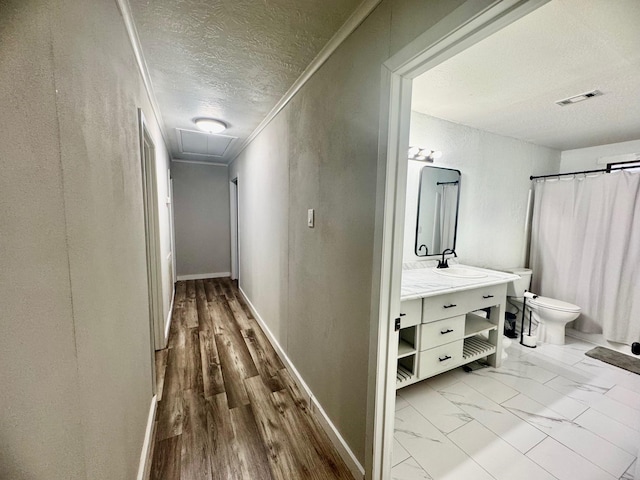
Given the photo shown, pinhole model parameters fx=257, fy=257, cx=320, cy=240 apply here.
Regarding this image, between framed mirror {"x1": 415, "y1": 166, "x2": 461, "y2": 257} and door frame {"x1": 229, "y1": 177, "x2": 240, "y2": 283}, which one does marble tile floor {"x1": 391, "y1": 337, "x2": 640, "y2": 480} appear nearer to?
framed mirror {"x1": 415, "y1": 166, "x2": 461, "y2": 257}

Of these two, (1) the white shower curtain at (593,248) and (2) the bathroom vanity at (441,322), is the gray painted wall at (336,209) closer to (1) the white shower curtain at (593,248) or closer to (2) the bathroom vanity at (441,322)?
(2) the bathroom vanity at (441,322)

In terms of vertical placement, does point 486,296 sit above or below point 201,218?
below

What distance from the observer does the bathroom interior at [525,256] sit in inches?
58.9

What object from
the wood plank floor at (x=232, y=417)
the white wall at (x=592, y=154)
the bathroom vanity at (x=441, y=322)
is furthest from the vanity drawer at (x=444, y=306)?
the white wall at (x=592, y=154)

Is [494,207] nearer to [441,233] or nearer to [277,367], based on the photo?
[441,233]

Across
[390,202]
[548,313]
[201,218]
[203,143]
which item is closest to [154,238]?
[203,143]

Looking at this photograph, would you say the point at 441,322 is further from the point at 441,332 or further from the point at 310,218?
the point at 310,218

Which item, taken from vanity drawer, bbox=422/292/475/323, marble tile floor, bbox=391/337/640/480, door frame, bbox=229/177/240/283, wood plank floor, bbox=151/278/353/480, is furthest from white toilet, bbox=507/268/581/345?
door frame, bbox=229/177/240/283

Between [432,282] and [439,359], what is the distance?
1.86 ft

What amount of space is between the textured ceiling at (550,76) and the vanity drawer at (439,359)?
76.8 inches

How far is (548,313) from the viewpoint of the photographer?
9.21 feet

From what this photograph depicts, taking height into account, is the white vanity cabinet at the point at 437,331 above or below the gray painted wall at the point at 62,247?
below

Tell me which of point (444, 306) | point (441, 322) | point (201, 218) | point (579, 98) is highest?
point (579, 98)

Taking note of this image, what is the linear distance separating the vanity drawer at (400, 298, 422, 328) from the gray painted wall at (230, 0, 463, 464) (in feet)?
1.58
